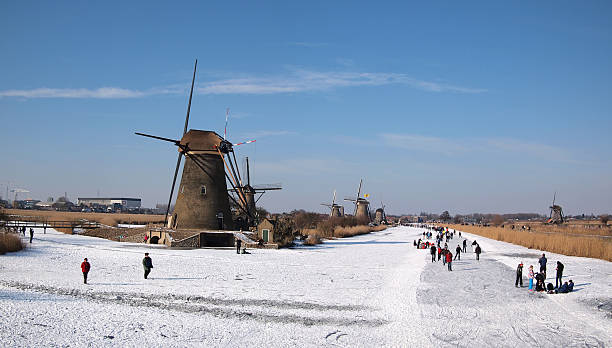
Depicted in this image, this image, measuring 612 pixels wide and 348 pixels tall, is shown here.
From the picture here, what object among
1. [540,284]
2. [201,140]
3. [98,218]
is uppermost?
[201,140]

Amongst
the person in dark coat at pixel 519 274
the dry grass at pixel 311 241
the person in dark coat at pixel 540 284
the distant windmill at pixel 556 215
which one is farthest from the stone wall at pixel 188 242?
the distant windmill at pixel 556 215

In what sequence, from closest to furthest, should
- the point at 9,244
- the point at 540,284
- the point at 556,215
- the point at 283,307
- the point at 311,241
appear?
the point at 283,307
the point at 540,284
the point at 9,244
the point at 311,241
the point at 556,215

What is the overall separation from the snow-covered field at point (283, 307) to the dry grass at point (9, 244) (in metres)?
0.68

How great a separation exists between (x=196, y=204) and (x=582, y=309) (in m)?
23.7

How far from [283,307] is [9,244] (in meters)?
16.5

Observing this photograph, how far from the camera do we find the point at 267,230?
32156 millimetres

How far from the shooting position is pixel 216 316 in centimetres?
1169

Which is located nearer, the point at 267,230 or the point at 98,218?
the point at 267,230

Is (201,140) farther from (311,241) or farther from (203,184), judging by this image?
(311,241)

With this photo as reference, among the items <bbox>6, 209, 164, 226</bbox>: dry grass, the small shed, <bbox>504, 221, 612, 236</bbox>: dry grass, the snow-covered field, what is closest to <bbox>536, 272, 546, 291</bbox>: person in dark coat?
the snow-covered field

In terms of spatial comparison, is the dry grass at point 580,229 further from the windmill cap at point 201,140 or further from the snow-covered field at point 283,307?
the windmill cap at point 201,140

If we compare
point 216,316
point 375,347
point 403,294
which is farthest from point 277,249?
point 375,347

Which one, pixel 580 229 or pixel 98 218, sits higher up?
pixel 580 229

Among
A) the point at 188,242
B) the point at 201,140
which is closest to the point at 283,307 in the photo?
the point at 188,242
